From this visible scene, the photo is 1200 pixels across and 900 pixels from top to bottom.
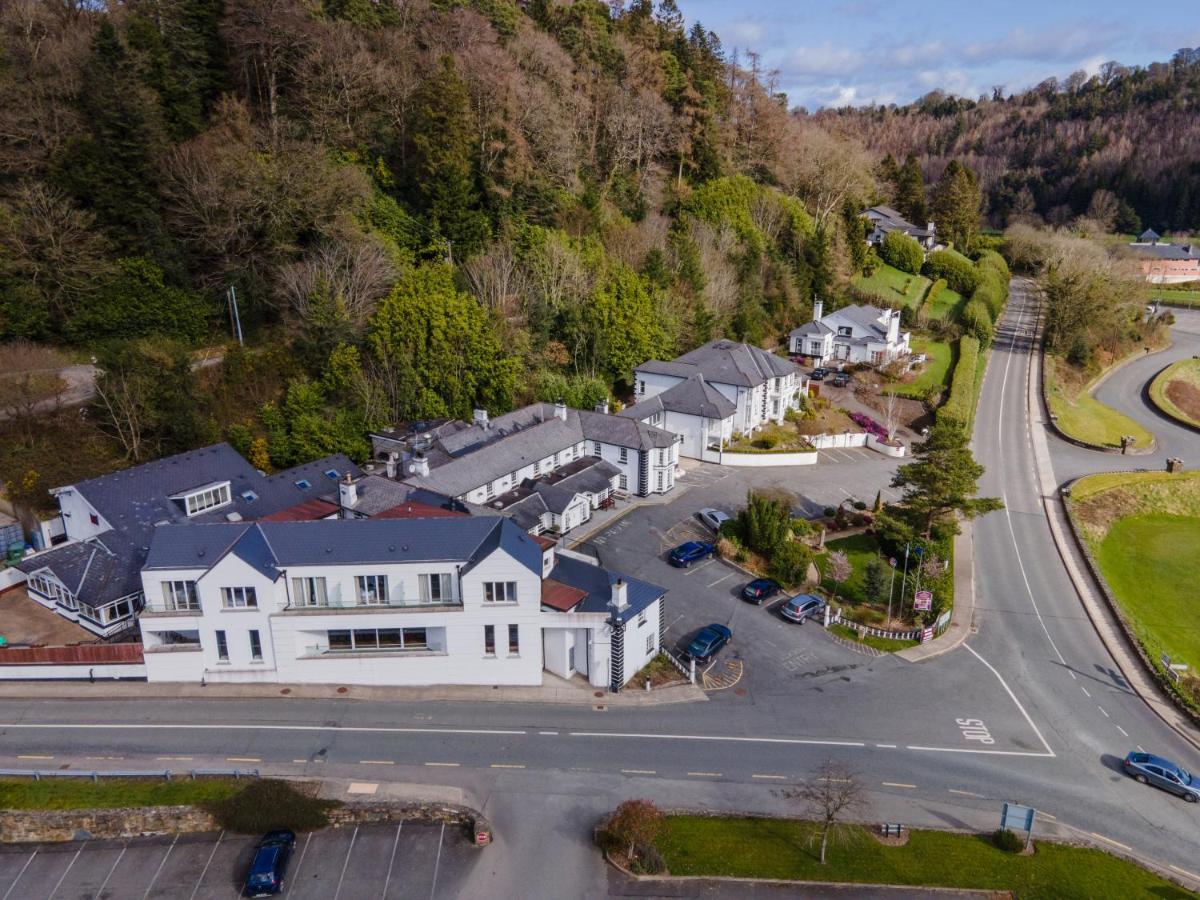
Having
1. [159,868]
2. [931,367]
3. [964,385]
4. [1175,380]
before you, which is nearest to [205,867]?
[159,868]

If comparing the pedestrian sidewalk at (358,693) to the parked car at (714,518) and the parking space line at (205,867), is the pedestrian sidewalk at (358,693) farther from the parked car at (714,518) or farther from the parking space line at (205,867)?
the parked car at (714,518)

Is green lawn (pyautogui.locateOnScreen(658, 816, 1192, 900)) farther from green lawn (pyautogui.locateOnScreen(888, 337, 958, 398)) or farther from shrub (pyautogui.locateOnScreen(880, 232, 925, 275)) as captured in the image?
shrub (pyautogui.locateOnScreen(880, 232, 925, 275))

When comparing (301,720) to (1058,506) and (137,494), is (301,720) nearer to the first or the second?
(137,494)

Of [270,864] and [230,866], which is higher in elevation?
[270,864]


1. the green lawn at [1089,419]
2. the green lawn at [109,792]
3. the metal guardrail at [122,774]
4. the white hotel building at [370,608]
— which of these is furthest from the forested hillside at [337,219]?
the green lawn at [1089,419]

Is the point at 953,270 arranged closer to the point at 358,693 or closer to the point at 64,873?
the point at 358,693

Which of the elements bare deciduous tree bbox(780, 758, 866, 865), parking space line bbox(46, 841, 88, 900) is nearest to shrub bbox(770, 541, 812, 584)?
bare deciduous tree bbox(780, 758, 866, 865)

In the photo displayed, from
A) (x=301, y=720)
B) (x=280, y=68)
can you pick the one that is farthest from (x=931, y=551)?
(x=280, y=68)
